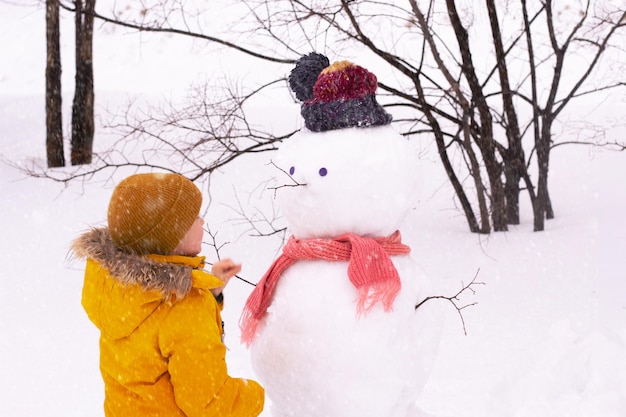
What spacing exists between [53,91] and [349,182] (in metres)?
7.26

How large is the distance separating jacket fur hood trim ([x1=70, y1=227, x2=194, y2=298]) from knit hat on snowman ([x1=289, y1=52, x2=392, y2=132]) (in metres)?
0.89

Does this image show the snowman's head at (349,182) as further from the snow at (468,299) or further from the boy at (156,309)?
the boy at (156,309)

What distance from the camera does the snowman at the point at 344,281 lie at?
263 cm

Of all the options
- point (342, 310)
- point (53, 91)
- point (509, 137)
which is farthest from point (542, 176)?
point (53, 91)

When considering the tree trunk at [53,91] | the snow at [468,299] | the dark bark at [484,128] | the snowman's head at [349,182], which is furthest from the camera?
the tree trunk at [53,91]

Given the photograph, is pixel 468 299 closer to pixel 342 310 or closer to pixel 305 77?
pixel 342 310

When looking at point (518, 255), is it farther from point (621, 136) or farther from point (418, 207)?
point (621, 136)

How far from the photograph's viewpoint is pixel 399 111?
1032 centimetres

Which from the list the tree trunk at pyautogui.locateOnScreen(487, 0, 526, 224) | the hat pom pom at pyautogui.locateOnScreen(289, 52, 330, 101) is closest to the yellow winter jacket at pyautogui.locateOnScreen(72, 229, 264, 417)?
the hat pom pom at pyautogui.locateOnScreen(289, 52, 330, 101)

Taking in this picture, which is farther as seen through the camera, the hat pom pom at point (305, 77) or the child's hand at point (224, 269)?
the hat pom pom at point (305, 77)

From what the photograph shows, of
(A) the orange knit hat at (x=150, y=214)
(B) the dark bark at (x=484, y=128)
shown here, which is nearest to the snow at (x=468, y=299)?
(B) the dark bark at (x=484, y=128)

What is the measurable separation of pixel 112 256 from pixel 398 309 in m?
1.13

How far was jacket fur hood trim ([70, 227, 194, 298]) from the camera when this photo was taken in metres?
2.15

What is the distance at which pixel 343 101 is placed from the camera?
2.75 m
